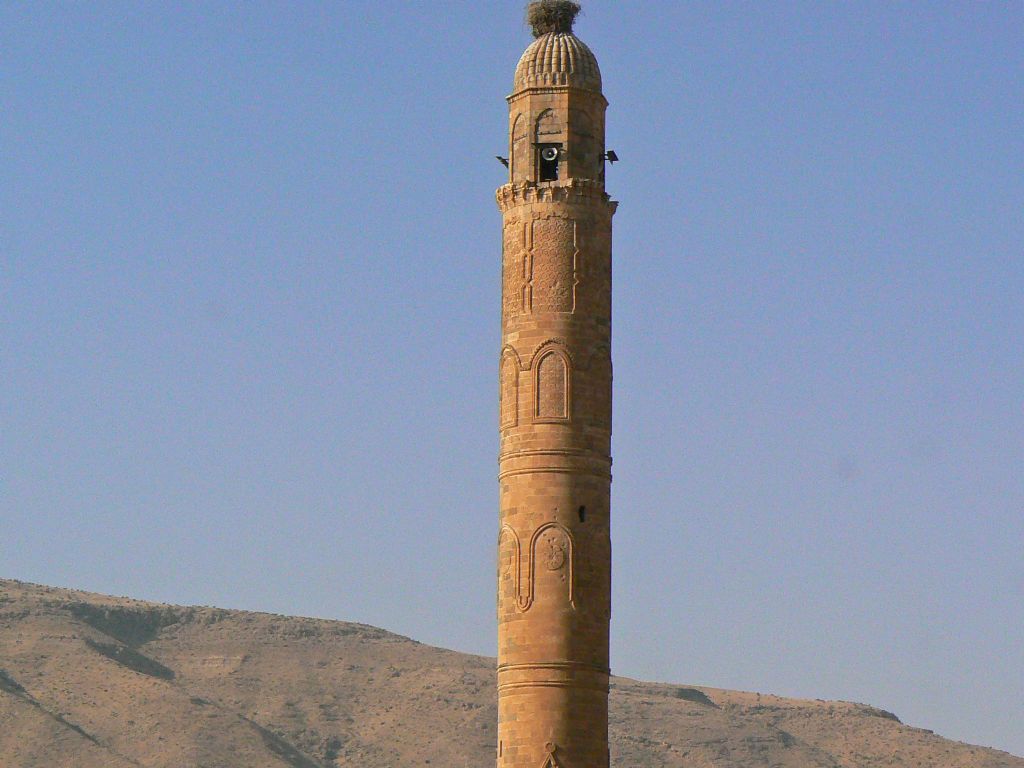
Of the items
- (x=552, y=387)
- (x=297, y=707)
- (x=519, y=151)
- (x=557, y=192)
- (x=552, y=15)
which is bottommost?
(x=552, y=387)

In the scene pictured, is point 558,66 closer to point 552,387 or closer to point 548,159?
point 548,159

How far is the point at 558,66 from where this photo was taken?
31594mm

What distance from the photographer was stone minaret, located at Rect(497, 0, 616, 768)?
29.9 meters

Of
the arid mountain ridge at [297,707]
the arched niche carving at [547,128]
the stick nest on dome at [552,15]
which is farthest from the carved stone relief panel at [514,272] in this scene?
the arid mountain ridge at [297,707]

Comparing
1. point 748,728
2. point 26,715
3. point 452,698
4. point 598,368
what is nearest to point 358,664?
point 452,698

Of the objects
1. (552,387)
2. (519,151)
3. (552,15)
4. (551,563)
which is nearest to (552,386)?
(552,387)

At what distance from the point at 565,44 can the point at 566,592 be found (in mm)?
7914

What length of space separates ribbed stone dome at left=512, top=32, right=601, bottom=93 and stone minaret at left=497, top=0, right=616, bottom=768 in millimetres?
21

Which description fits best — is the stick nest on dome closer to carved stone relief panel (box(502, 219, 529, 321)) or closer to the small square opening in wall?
the small square opening in wall

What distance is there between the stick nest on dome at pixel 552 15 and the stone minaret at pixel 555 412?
2 cm

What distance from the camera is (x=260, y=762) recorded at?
3711 inches

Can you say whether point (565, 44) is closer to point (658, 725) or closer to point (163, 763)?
point (163, 763)

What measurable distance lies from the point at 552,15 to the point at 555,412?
593cm

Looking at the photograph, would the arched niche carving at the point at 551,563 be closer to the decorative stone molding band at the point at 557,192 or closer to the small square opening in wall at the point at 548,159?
the decorative stone molding band at the point at 557,192
